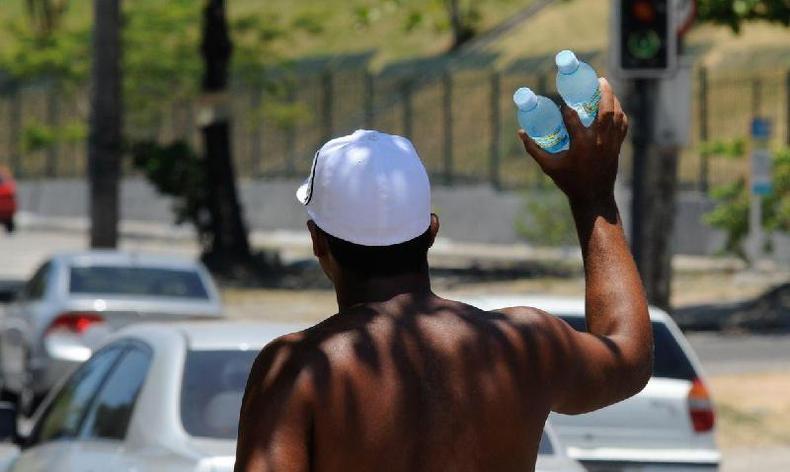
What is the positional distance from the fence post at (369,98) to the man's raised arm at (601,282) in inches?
1701

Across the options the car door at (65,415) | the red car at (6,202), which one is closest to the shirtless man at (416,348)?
the car door at (65,415)

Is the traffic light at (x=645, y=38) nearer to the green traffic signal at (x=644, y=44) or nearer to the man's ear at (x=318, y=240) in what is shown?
the green traffic signal at (x=644, y=44)

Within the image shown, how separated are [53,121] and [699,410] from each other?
48895 mm

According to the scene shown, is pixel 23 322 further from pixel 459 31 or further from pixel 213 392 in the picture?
pixel 459 31

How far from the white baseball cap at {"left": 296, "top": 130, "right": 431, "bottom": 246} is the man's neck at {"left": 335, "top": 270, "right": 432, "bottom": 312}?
0.25 feet

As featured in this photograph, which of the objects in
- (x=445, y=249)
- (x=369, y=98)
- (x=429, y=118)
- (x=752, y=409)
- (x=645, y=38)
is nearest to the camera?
(x=645, y=38)

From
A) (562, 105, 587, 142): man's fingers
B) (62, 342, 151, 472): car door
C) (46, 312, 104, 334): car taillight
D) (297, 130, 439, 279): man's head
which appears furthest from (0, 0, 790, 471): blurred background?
(562, 105, 587, 142): man's fingers

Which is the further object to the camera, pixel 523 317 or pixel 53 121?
Answer: pixel 53 121

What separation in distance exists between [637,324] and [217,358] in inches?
155

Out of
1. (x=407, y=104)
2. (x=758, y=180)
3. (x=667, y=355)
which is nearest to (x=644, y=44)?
(x=667, y=355)

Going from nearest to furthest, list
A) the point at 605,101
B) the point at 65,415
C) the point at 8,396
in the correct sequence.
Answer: the point at 605,101
the point at 65,415
the point at 8,396

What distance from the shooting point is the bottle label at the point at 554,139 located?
3.15 meters

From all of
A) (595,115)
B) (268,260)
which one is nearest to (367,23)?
(268,260)

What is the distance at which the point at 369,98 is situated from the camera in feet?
154
